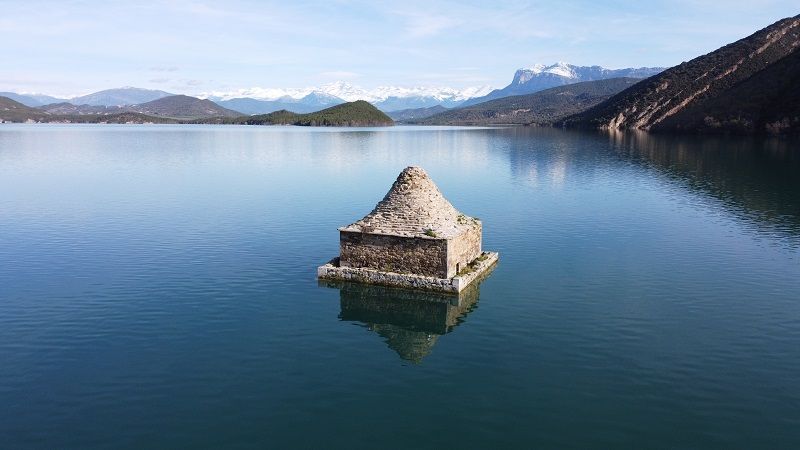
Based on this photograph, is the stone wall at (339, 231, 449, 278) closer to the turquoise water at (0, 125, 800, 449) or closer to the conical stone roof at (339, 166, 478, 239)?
the conical stone roof at (339, 166, 478, 239)

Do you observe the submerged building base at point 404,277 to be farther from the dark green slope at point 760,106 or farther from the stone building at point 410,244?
the dark green slope at point 760,106

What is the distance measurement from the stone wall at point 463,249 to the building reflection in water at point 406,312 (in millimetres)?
1406

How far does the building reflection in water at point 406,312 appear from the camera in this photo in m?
25.0

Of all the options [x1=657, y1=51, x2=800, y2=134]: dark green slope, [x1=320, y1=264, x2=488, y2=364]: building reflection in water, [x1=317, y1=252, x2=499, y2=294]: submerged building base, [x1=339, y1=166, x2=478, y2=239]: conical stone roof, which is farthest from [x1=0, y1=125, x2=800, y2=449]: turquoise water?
[x1=657, y1=51, x2=800, y2=134]: dark green slope

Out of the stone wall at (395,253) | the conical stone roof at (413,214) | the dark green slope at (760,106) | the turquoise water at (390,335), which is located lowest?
the turquoise water at (390,335)

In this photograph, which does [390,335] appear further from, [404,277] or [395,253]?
[395,253]

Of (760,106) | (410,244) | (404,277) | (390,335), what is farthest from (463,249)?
(760,106)

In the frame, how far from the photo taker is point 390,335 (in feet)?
84.5

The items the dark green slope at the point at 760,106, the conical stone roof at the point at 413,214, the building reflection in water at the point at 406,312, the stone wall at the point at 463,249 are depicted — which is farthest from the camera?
the dark green slope at the point at 760,106

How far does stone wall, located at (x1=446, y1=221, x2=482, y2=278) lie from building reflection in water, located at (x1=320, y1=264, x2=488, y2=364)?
1.41 meters

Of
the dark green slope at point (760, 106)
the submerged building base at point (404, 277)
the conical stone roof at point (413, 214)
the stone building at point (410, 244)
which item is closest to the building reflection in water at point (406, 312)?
the submerged building base at point (404, 277)

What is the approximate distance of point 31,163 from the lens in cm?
10144

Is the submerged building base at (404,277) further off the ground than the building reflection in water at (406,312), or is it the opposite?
the submerged building base at (404,277)

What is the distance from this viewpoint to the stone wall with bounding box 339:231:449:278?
30844mm
